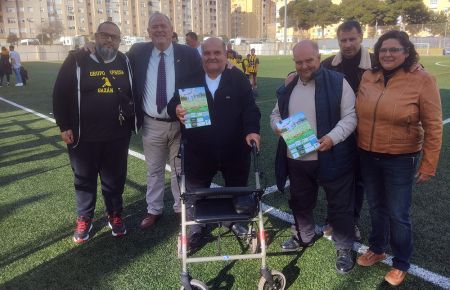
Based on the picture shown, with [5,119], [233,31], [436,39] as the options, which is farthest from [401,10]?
[233,31]

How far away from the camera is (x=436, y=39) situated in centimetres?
4572

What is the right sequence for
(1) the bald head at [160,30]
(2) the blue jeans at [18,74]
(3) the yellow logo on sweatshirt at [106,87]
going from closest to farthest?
(3) the yellow logo on sweatshirt at [106,87], (1) the bald head at [160,30], (2) the blue jeans at [18,74]

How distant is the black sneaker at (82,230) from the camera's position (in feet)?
12.5

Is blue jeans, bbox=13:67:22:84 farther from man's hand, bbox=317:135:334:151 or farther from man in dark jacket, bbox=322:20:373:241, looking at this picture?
man's hand, bbox=317:135:334:151

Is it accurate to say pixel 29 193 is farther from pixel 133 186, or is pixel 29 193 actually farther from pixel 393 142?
pixel 393 142

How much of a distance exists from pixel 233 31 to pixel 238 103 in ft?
466

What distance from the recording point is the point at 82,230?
3.81 metres

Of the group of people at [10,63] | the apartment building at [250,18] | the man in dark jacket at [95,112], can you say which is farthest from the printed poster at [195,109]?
the apartment building at [250,18]

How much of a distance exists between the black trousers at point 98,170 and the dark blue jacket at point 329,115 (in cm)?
166

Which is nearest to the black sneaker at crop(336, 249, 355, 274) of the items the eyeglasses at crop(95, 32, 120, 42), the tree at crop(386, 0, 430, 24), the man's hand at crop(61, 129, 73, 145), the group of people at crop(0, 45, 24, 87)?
the man's hand at crop(61, 129, 73, 145)

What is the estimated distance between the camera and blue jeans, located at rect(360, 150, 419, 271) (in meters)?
2.86

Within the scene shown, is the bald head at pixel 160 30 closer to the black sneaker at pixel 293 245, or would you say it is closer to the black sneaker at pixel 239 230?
the black sneaker at pixel 239 230

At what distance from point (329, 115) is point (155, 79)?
1.71 meters

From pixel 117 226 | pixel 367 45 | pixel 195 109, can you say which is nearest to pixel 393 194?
pixel 195 109
